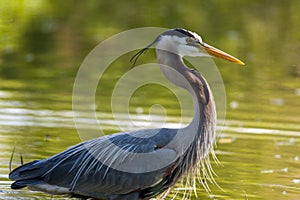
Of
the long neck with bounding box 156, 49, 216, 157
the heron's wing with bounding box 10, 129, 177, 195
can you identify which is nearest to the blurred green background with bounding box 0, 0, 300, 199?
the heron's wing with bounding box 10, 129, 177, 195

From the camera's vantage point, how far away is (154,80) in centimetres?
1330

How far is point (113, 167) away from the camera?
7160 mm

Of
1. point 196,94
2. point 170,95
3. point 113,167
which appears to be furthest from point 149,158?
point 170,95

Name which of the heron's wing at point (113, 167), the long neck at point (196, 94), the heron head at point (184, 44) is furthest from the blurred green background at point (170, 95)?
the heron head at point (184, 44)

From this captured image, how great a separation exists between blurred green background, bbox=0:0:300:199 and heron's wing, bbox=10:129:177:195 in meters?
0.52

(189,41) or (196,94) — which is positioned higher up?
(189,41)

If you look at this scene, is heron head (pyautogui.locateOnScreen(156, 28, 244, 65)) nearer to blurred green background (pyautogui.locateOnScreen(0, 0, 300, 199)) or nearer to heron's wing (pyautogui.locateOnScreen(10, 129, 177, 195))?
heron's wing (pyautogui.locateOnScreen(10, 129, 177, 195))

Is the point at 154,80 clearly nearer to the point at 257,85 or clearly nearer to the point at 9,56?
the point at 257,85

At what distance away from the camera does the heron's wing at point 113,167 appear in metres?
7.00

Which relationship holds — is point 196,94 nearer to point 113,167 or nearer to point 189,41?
point 189,41

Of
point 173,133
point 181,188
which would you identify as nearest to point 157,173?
point 173,133

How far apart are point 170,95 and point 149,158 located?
206 inches

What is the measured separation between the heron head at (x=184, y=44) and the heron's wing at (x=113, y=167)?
0.72 m

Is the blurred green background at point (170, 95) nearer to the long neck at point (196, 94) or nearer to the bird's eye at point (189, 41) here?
the long neck at point (196, 94)
